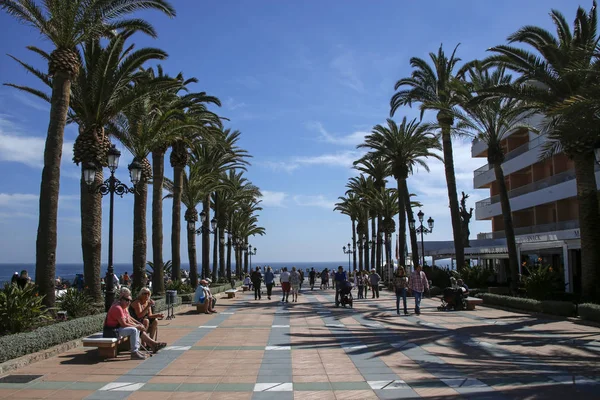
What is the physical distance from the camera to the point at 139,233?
21516 millimetres

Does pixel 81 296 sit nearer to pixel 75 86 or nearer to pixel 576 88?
pixel 75 86

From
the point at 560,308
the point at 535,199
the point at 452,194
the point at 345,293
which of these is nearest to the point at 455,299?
the point at 560,308

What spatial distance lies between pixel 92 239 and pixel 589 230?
15412 mm

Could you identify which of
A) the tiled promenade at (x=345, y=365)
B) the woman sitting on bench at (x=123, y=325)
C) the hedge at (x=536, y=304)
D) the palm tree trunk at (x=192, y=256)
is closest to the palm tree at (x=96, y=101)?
the tiled promenade at (x=345, y=365)

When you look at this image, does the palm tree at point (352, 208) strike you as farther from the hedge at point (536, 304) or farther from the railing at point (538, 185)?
the hedge at point (536, 304)

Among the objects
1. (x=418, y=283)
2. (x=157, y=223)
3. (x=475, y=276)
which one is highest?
(x=157, y=223)

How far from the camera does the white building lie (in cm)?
3078

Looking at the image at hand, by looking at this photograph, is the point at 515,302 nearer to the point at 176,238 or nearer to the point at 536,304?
the point at 536,304

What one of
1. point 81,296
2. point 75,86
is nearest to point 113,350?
point 81,296

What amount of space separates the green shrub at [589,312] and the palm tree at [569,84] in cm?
226

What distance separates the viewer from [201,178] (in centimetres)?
3403

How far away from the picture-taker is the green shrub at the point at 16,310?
10625 mm

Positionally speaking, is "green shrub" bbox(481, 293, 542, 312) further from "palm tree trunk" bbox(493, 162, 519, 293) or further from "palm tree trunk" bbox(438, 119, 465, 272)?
"palm tree trunk" bbox(438, 119, 465, 272)

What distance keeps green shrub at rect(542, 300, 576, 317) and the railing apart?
17247mm
